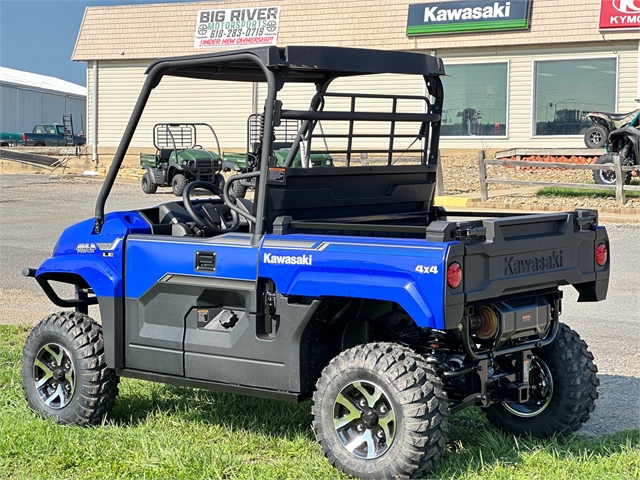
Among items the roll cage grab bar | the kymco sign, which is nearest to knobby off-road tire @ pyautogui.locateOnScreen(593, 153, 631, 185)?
the kymco sign

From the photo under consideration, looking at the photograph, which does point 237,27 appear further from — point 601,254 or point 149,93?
point 601,254

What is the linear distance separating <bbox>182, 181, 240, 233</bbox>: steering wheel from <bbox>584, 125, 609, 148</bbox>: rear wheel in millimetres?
20347

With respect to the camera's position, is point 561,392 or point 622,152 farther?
point 622,152

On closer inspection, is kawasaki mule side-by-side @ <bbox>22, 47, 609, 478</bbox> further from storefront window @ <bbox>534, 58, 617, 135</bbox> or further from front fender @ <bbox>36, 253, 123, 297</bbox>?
storefront window @ <bbox>534, 58, 617, 135</bbox>

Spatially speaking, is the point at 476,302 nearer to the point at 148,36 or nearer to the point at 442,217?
the point at 442,217

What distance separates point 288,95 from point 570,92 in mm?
8283

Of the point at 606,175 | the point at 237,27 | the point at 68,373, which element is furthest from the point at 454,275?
the point at 237,27

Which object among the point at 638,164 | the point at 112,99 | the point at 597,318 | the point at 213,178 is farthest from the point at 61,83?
A: the point at 597,318

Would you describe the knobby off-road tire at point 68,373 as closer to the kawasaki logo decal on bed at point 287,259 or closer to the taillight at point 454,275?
the kawasaki logo decal on bed at point 287,259

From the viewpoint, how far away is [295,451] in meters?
5.39

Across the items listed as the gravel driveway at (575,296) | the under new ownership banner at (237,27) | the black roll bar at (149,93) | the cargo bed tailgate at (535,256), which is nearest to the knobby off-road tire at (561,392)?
the cargo bed tailgate at (535,256)

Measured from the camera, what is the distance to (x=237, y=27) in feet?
107

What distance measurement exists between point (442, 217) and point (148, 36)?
29.3 meters

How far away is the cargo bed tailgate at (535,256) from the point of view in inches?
189
